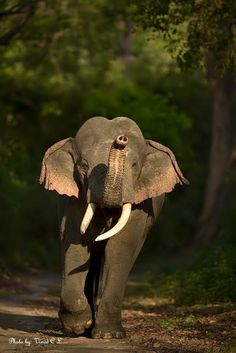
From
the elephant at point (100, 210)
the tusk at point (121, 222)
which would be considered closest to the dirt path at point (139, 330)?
the elephant at point (100, 210)

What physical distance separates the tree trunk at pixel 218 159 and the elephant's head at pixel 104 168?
20.6m

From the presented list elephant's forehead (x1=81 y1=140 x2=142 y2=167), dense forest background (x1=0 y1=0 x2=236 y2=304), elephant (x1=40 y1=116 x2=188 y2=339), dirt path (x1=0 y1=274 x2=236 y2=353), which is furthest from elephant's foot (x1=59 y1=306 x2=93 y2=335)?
dense forest background (x1=0 y1=0 x2=236 y2=304)

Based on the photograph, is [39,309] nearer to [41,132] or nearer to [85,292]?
[85,292]

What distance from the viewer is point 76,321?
11.9 m

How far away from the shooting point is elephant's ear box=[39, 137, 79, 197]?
1205 cm

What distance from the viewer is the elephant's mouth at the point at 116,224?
11289 mm

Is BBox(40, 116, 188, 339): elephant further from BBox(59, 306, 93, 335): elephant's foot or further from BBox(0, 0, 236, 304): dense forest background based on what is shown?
BBox(0, 0, 236, 304): dense forest background

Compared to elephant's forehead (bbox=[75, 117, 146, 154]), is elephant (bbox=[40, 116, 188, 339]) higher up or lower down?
lower down

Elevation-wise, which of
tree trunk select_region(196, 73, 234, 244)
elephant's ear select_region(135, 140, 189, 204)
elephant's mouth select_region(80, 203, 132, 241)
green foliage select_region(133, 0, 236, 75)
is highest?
green foliage select_region(133, 0, 236, 75)

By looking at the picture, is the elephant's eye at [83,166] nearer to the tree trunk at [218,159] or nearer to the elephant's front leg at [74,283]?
the elephant's front leg at [74,283]

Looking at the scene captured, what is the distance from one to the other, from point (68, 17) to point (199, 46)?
541 inches

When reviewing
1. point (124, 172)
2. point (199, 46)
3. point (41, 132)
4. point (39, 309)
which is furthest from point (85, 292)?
point (41, 132)

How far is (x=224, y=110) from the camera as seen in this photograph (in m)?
34.4

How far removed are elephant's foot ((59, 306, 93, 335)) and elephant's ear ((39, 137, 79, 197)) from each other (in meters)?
1.36
